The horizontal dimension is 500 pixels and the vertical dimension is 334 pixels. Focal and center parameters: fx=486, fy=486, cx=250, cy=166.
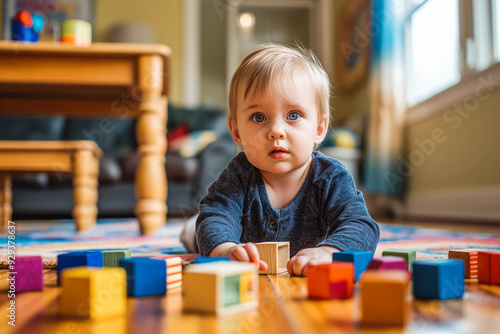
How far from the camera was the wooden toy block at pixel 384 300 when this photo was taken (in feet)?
1.36

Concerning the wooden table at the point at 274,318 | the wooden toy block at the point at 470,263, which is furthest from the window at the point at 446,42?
the wooden table at the point at 274,318

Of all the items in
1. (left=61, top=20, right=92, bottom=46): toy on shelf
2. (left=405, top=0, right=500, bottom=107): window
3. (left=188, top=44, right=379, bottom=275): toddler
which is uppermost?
(left=405, top=0, right=500, bottom=107): window

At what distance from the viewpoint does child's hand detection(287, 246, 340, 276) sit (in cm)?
68

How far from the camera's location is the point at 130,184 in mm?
2848

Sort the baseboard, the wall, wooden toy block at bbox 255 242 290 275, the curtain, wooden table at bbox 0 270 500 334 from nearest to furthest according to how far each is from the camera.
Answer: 1. wooden table at bbox 0 270 500 334
2. wooden toy block at bbox 255 242 290 275
3. the baseboard
4. the curtain
5. the wall

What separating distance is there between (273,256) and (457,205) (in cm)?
191

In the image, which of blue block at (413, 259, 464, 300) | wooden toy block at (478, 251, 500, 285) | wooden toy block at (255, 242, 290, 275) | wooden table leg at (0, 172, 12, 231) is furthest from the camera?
wooden table leg at (0, 172, 12, 231)

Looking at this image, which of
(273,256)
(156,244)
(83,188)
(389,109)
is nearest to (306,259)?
(273,256)

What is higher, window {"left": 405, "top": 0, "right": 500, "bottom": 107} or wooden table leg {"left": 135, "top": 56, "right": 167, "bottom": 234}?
window {"left": 405, "top": 0, "right": 500, "bottom": 107}

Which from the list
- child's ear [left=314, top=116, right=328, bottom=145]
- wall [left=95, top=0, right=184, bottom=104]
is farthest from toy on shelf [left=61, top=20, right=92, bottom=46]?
wall [left=95, top=0, right=184, bottom=104]

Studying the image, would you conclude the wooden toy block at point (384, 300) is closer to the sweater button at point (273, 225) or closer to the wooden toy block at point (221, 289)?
the wooden toy block at point (221, 289)

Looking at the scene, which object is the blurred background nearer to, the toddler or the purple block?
the toddler

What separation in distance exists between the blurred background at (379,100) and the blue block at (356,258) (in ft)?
5.31

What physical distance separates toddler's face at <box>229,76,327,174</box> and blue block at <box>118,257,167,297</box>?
320mm
